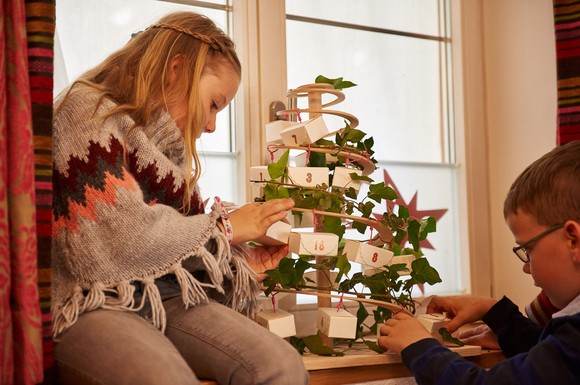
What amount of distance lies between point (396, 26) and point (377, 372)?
45.0 inches

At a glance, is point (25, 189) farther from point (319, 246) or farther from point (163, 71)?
point (319, 246)

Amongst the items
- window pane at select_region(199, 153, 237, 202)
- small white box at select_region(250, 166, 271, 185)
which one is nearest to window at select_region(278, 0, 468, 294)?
window pane at select_region(199, 153, 237, 202)

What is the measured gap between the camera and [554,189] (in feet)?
4.37

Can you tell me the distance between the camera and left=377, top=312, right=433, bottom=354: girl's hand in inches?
56.5

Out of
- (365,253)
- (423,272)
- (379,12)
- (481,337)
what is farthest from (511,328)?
(379,12)

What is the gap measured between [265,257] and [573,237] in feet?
2.04

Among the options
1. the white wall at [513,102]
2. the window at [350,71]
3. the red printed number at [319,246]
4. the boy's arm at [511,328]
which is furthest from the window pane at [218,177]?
the white wall at [513,102]

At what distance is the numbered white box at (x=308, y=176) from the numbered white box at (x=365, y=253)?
0.14m

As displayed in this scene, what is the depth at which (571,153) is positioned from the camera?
1.35 m

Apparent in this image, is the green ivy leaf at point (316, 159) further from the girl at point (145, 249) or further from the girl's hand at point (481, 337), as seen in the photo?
the girl's hand at point (481, 337)

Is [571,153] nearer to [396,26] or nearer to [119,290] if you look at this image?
[119,290]

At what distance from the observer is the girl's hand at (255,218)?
1.39m

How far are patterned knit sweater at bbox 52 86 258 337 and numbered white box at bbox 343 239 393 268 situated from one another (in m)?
0.32

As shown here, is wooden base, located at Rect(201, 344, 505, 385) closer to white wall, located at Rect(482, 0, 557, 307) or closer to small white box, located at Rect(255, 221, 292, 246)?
small white box, located at Rect(255, 221, 292, 246)
